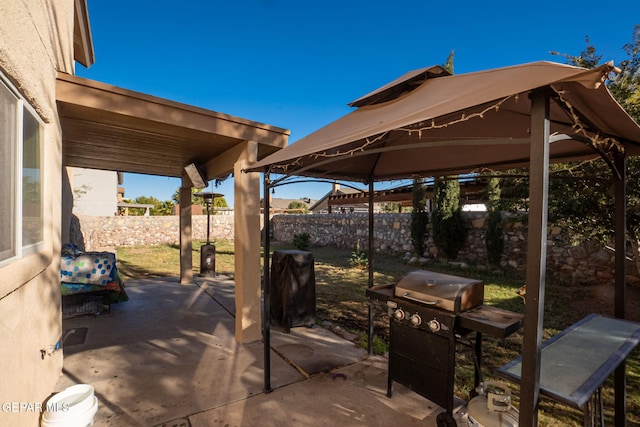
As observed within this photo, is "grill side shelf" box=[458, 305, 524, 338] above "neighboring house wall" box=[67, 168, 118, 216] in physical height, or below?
below

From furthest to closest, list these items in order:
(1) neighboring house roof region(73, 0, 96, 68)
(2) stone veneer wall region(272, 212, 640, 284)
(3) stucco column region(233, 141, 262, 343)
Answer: (2) stone veneer wall region(272, 212, 640, 284) → (1) neighboring house roof region(73, 0, 96, 68) → (3) stucco column region(233, 141, 262, 343)

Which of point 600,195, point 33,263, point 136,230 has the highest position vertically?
point 600,195

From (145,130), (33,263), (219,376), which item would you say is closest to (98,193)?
(145,130)

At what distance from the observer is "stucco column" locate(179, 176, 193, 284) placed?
742 centimetres

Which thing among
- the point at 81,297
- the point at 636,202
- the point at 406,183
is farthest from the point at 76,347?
the point at 636,202

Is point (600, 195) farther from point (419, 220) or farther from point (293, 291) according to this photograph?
point (419, 220)

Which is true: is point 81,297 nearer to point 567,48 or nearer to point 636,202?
point 636,202

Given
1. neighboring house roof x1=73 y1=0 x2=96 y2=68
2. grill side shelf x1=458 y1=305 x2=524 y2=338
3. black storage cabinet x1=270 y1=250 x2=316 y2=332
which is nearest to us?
grill side shelf x1=458 y1=305 x2=524 y2=338

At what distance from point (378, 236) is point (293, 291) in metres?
9.27

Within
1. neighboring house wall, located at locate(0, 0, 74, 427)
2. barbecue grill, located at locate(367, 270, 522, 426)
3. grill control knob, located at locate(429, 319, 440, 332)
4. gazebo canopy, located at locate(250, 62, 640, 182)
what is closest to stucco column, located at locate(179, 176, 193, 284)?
neighboring house wall, located at locate(0, 0, 74, 427)

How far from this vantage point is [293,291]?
15.3 feet

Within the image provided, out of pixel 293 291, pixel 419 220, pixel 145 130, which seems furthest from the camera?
pixel 419 220

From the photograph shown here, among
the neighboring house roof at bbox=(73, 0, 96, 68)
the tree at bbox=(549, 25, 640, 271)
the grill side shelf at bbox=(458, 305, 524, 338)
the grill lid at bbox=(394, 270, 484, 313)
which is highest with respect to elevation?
the neighboring house roof at bbox=(73, 0, 96, 68)

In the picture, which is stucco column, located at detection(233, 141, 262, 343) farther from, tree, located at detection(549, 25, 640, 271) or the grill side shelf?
tree, located at detection(549, 25, 640, 271)
